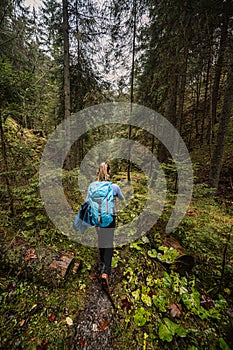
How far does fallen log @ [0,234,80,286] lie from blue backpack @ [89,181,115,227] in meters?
1.00

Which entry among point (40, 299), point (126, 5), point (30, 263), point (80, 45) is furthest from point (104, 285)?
point (126, 5)

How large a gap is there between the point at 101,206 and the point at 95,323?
5.67 ft

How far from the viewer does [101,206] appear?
2.79m

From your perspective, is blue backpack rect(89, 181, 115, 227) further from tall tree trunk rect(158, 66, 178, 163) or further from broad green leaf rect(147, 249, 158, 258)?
tall tree trunk rect(158, 66, 178, 163)

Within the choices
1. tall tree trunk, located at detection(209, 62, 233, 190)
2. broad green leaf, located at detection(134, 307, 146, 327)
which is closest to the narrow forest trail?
broad green leaf, located at detection(134, 307, 146, 327)

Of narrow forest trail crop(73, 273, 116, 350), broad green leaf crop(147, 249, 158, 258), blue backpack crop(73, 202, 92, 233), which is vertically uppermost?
blue backpack crop(73, 202, 92, 233)

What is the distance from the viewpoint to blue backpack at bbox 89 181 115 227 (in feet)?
9.16

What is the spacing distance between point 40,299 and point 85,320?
2.62ft

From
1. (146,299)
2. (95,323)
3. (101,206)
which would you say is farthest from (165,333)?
(101,206)

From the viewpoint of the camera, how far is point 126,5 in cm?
673

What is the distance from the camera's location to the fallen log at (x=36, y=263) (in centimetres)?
271

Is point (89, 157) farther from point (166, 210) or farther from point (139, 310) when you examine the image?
point (139, 310)

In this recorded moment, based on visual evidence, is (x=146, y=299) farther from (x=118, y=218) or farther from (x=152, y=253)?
(x=118, y=218)

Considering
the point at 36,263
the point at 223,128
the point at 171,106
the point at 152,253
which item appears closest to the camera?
the point at 36,263
